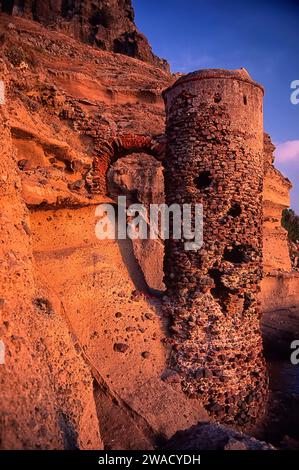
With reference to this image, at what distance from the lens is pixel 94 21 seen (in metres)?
29.0

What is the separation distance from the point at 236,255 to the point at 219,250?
511mm

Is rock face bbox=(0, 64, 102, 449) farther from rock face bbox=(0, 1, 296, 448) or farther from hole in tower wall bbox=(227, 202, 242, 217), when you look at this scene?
hole in tower wall bbox=(227, 202, 242, 217)

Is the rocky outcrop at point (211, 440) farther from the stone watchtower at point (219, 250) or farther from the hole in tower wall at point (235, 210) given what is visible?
the hole in tower wall at point (235, 210)

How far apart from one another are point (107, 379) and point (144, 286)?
2.48 meters

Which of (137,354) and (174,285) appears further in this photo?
(174,285)

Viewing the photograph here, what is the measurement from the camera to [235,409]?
701 centimetres

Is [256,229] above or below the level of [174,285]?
above

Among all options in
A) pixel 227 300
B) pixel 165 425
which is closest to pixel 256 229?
pixel 227 300

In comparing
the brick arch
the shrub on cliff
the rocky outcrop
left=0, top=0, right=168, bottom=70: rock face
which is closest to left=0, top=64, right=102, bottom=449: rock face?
the rocky outcrop

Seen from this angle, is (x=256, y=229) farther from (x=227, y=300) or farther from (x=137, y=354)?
(x=137, y=354)

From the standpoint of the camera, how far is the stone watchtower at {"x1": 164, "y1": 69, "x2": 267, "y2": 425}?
7062mm

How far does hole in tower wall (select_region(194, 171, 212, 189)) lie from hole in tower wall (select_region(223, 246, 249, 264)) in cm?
132

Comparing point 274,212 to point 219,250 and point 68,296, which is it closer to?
point 219,250
